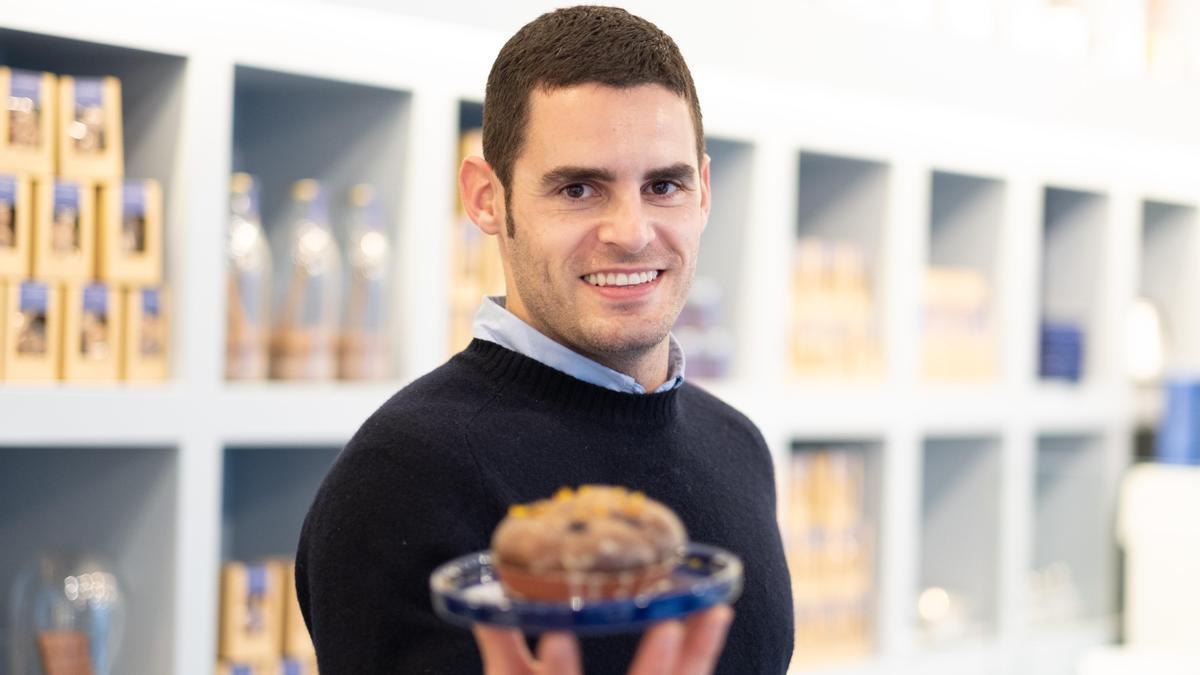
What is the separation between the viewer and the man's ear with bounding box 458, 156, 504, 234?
1.38m

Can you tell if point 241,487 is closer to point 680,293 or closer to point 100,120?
point 100,120

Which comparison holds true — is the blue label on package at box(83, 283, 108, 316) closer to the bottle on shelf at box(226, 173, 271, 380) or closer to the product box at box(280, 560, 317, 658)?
the bottle on shelf at box(226, 173, 271, 380)

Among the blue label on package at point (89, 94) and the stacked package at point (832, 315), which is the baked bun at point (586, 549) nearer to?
the blue label on package at point (89, 94)

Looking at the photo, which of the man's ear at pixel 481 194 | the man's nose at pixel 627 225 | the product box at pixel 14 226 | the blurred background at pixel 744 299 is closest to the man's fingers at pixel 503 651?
the man's nose at pixel 627 225

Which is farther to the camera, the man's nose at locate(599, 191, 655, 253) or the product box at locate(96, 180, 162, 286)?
the product box at locate(96, 180, 162, 286)

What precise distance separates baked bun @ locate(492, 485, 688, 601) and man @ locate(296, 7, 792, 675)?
0.25 metres

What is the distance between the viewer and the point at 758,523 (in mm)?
1476

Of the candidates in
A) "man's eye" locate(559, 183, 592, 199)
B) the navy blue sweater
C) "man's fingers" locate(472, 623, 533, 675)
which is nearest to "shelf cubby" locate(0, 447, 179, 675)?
the navy blue sweater

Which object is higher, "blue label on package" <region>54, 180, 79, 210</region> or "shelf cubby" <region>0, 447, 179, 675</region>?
"blue label on package" <region>54, 180, 79, 210</region>

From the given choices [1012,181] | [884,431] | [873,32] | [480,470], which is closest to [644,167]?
[480,470]

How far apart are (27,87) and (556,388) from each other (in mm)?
1307

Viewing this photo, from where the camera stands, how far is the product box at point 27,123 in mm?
2229

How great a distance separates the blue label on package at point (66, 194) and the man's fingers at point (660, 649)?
1.70 meters

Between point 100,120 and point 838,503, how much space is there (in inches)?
78.5
